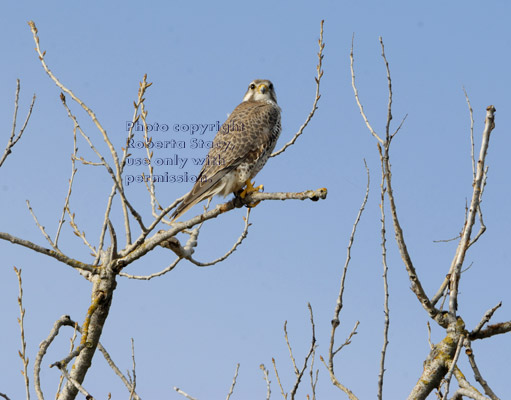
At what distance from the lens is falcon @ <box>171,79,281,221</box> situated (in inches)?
199

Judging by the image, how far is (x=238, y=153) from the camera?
214 inches

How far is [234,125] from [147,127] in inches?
41.0

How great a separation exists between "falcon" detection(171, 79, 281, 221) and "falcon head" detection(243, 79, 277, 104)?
1.44 ft

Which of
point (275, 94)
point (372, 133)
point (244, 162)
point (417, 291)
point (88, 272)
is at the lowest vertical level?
point (417, 291)

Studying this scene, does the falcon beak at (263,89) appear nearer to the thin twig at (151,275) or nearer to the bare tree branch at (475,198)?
the thin twig at (151,275)

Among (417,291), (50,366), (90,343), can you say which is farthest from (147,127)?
(417,291)

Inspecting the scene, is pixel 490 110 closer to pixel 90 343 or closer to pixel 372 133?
pixel 372 133

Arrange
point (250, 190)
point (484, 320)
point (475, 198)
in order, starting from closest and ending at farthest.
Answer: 1. point (475, 198)
2. point (484, 320)
3. point (250, 190)

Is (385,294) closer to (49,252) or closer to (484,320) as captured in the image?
(484,320)

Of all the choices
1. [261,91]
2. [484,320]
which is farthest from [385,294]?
[261,91]

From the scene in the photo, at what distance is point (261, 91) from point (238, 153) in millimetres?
1684

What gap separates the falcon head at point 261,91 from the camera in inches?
270

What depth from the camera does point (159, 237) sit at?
3.78 metres

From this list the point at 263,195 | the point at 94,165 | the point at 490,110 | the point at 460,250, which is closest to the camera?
the point at 490,110
